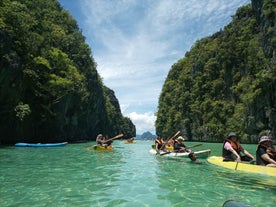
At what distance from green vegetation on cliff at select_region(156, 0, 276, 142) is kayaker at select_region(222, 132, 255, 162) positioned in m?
31.4

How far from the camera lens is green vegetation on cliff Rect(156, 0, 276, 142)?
42.7 m

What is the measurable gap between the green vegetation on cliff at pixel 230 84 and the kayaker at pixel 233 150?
1236 inches

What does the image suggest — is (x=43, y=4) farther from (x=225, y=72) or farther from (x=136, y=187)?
(x=136, y=187)

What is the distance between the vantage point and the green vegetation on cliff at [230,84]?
4266 centimetres

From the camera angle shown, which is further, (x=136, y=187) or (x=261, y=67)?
(x=261, y=67)

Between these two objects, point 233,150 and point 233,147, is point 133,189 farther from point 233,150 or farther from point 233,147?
point 233,147

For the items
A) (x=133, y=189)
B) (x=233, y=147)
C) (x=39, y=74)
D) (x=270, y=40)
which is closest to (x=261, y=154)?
(x=233, y=147)

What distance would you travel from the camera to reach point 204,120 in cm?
6419

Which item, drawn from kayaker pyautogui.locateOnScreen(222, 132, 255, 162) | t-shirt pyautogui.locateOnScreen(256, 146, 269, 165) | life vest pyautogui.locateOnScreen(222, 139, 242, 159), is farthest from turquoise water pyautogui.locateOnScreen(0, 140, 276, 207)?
life vest pyautogui.locateOnScreen(222, 139, 242, 159)

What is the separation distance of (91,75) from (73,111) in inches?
469

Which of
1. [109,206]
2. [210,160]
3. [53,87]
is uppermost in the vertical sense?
[53,87]

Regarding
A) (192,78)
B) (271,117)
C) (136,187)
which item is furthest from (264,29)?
(136,187)

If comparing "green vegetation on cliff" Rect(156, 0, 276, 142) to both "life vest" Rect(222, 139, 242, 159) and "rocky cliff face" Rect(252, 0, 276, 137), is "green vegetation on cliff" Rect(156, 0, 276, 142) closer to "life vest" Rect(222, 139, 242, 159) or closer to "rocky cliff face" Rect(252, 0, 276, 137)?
"rocky cliff face" Rect(252, 0, 276, 137)

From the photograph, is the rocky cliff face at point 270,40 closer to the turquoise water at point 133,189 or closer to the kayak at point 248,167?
the kayak at point 248,167
